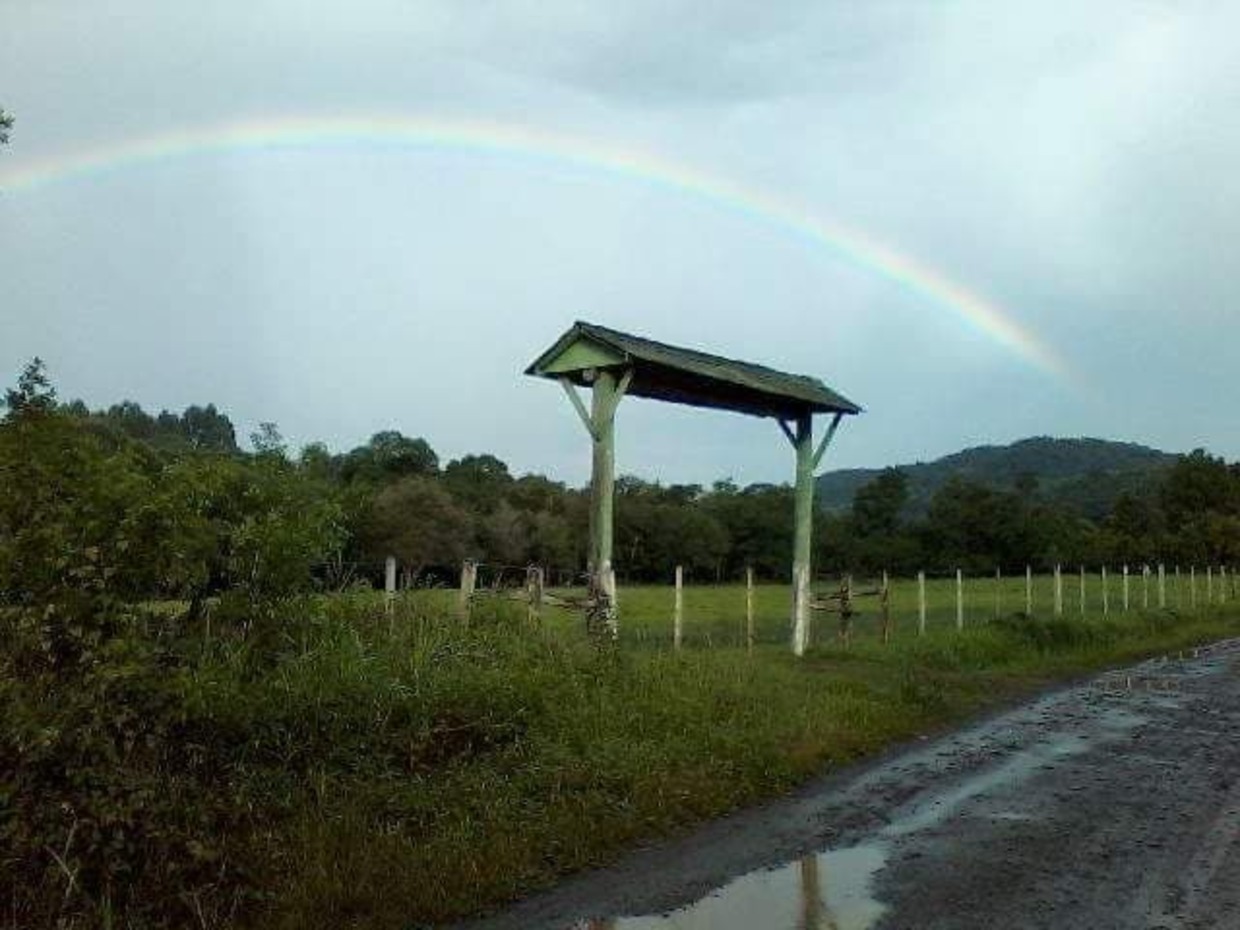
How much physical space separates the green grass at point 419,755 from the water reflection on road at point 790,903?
2.92 feet

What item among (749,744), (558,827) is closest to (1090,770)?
(749,744)

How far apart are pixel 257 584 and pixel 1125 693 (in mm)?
12073

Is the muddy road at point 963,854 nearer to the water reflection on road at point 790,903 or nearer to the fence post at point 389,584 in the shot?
the water reflection on road at point 790,903

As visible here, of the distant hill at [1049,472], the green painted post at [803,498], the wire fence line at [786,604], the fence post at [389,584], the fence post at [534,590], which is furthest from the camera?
the distant hill at [1049,472]

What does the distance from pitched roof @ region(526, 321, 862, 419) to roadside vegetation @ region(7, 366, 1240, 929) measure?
3427 mm

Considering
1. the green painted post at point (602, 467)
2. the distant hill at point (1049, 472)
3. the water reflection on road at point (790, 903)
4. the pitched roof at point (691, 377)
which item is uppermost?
the distant hill at point (1049, 472)

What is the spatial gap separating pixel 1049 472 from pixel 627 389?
14770cm

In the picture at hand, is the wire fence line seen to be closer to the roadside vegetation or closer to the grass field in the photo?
the grass field

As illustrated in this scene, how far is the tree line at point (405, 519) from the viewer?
643 centimetres

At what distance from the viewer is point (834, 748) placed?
10.2m

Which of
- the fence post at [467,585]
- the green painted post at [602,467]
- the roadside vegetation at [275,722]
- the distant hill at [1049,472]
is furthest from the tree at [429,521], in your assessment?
the distant hill at [1049,472]

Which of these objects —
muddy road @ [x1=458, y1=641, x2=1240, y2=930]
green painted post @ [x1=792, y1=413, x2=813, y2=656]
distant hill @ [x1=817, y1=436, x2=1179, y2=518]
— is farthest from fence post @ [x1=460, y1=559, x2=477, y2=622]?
distant hill @ [x1=817, y1=436, x2=1179, y2=518]

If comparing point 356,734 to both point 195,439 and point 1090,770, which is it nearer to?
point 195,439

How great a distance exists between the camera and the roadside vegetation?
541cm
